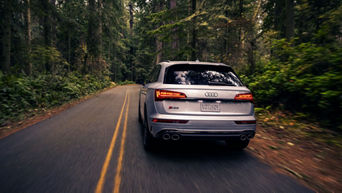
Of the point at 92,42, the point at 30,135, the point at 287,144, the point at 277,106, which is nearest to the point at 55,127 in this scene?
the point at 30,135

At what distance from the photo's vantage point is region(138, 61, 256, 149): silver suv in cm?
360

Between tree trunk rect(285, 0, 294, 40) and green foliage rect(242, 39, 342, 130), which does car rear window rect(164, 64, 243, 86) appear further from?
tree trunk rect(285, 0, 294, 40)

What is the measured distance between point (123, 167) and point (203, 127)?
1633 millimetres

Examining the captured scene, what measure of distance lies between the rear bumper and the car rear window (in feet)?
2.29

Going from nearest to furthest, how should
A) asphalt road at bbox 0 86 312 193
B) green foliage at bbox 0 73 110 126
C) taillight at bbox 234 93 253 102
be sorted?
asphalt road at bbox 0 86 312 193
taillight at bbox 234 93 253 102
green foliage at bbox 0 73 110 126

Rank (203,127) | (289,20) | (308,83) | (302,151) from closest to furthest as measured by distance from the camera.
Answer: (203,127), (302,151), (308,83), (289,20)

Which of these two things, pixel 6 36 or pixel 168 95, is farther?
A: pixel 6 36

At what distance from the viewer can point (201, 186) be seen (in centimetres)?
303

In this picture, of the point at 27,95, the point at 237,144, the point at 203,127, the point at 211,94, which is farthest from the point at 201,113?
the point at 27,95

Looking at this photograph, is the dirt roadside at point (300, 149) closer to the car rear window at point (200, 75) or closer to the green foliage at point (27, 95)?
the green foliage at point (27, 95)

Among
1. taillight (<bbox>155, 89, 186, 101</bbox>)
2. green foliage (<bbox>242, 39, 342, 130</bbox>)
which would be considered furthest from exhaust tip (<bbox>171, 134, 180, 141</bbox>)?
green foliage (<bbox>242, 39, 342, 130</bbox>)

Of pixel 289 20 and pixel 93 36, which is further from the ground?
pixel 93 36

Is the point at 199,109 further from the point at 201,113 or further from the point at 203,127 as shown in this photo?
the point at 203,127

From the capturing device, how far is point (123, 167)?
3.68 metres
